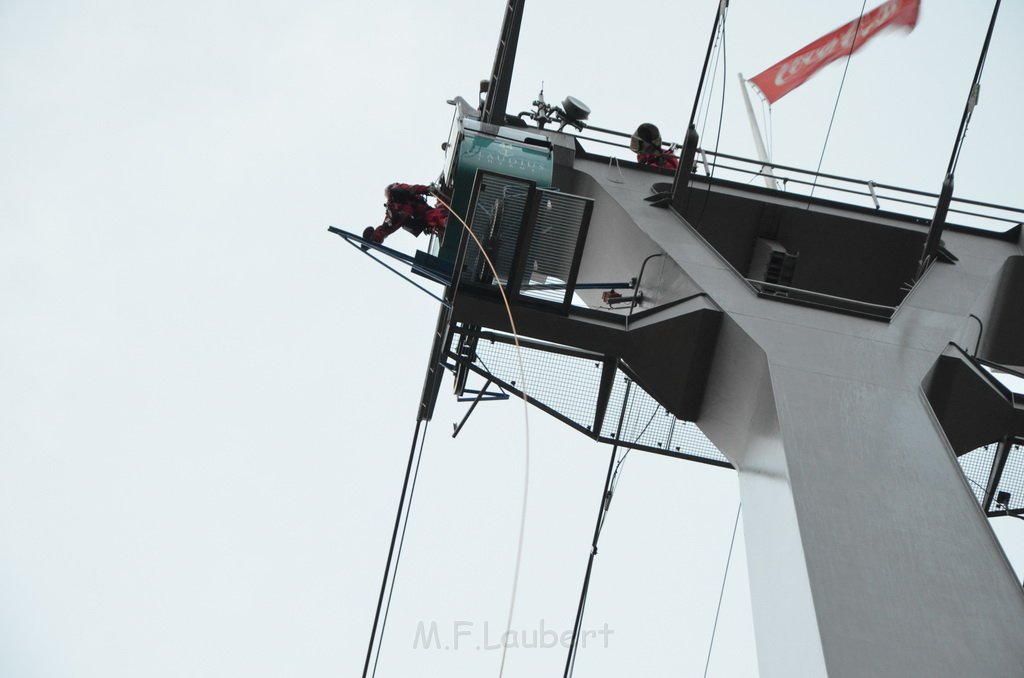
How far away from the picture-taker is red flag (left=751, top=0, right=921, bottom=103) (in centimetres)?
1670

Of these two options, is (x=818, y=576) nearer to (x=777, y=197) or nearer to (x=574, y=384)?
(x=574, y=384)

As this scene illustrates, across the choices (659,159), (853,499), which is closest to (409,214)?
(659,159)

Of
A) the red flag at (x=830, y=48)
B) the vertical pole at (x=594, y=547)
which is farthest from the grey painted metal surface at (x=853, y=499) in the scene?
the red flag at (x=830, y=48)

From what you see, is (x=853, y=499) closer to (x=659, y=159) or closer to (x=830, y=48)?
(x=659, y=159)

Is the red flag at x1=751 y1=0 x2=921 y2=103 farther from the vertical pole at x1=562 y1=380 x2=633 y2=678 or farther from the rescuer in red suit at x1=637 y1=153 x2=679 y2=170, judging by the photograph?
the vertical pole at x1=562 y1=380 x2=633 y2=678

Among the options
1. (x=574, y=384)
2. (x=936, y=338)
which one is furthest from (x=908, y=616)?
(x=574, y=384)

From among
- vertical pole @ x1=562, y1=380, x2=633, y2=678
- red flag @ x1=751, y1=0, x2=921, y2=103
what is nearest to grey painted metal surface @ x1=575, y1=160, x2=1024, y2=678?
vertical pole @ x1=562, y1=380, x2=633, y2=678

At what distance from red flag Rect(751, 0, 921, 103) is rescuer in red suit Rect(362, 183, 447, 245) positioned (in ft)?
21.9

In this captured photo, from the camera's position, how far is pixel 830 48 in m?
19.0

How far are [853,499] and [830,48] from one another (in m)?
13.0

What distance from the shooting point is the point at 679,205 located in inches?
575

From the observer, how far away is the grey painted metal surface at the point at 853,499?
707 cm

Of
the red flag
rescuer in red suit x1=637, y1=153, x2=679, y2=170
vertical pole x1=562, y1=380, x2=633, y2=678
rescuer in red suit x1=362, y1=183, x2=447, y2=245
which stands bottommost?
vertical pole x1=562, y1=380, x2=633, y2=678

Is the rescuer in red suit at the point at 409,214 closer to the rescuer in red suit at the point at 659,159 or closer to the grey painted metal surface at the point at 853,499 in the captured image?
the rescuer in red suit at the point at 659,159
